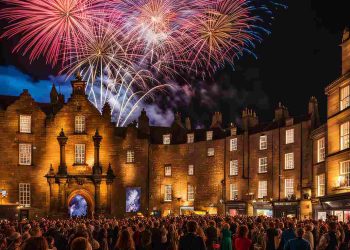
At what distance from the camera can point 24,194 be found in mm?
49625

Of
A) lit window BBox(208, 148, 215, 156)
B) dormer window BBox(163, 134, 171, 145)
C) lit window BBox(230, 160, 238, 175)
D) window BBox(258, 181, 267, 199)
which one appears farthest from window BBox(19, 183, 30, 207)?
window BBox(258, 181, 267, 199)

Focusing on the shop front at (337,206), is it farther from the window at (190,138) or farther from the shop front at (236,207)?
the window at (190,138)

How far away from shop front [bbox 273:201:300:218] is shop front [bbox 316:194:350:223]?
6.96 m

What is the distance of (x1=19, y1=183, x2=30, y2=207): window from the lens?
49438mm

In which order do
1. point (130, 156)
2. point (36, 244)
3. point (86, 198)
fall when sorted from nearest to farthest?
point (36, 244), point (86, 198), point (130, 156)

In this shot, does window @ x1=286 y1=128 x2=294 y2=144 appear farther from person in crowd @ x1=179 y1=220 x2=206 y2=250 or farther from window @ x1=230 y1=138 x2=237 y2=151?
person in crowd @ x1=179 y1=220 x2=206 y2=250

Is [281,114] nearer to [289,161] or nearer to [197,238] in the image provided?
[289,161]

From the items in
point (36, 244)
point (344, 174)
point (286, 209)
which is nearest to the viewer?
point (36, 244)

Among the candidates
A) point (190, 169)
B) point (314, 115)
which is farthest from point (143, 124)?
point (314, 115)

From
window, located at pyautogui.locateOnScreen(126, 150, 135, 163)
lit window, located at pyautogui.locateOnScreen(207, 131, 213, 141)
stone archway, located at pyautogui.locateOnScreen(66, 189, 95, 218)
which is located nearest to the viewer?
stone archway, located at pyautogui.locateOnScreen(66, 189, 95, 218)

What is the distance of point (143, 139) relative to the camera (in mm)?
54594

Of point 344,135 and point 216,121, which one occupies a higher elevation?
point 216,121

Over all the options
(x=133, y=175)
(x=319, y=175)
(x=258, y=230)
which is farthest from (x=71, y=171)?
(x=258, y=230)

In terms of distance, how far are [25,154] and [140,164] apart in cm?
1054
